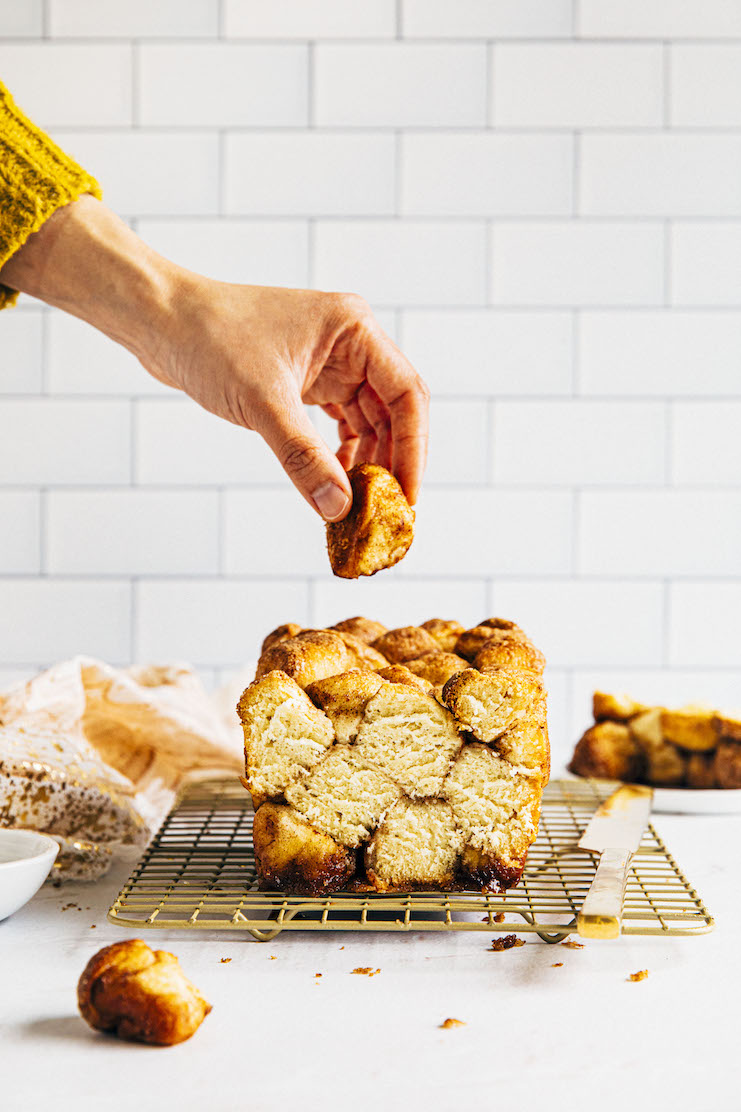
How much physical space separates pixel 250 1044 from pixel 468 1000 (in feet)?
0.51

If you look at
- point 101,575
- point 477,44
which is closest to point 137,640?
point 101,575

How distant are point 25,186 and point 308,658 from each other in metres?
0.61

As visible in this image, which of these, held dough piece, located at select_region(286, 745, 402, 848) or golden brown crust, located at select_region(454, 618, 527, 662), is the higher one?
golden brown crust, located at select_region(454, 618, 527, 662)

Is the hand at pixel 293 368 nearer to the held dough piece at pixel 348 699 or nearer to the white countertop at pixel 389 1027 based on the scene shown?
the held dough piece at pixel 348 699

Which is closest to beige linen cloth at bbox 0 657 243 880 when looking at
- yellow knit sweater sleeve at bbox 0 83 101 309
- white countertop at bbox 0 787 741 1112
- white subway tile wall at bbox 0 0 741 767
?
white countertop at bbox 0 787 741 1112

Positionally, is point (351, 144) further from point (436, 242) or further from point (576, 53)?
point (576, 53)

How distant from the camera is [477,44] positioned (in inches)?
81.1

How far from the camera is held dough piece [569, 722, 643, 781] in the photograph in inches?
52.6

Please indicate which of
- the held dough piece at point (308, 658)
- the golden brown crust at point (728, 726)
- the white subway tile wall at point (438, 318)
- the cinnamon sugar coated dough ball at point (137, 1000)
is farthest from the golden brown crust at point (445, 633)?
the white subway tile wall at point (438, 318)

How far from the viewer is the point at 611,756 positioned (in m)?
1.34

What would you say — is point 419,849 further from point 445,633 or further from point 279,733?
point 445,633

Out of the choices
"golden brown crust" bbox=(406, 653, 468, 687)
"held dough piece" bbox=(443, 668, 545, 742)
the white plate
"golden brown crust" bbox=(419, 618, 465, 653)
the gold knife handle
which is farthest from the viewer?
the white plate

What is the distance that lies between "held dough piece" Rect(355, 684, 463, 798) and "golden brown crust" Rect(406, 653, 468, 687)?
0.08 m

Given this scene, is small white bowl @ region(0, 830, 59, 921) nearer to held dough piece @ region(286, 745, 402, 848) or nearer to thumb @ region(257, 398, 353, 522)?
held dough piece @ region(286, 745, 402, 848)
